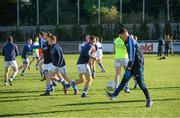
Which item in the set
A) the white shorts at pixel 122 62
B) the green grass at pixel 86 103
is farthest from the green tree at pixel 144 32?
the white shorts at pixel 122 62

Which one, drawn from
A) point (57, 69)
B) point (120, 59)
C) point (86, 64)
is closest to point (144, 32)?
point (120, 59)

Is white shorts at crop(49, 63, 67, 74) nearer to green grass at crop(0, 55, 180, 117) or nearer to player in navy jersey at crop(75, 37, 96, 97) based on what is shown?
player in navy jersey at crop(75, 37, 96, 97)

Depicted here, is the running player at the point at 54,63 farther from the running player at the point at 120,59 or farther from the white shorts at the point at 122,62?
the white shorts at the point at 122,62

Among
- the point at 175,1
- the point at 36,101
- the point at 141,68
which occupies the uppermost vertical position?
the point at 175,1

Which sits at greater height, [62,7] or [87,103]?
[62,7]

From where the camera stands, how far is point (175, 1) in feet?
223

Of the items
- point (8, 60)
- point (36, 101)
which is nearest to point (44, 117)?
point (36, 101)

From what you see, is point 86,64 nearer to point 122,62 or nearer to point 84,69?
point 84,69

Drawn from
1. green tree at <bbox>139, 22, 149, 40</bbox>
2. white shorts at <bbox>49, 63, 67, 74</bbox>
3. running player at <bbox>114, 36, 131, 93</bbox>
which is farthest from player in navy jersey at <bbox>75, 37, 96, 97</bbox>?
green tree at <bbox>139, 22, 149, 40</bbox>

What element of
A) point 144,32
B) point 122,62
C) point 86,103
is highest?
point 144,32

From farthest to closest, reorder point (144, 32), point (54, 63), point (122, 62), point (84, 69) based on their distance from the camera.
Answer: point (144, 32) → point (122, 62) → point (54, 63) → point (84, 69)

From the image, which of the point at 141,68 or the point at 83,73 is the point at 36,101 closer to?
the point at 83,73

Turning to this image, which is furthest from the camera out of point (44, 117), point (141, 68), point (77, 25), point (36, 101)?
point (77, 25)

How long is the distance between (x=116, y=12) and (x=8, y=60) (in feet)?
154
